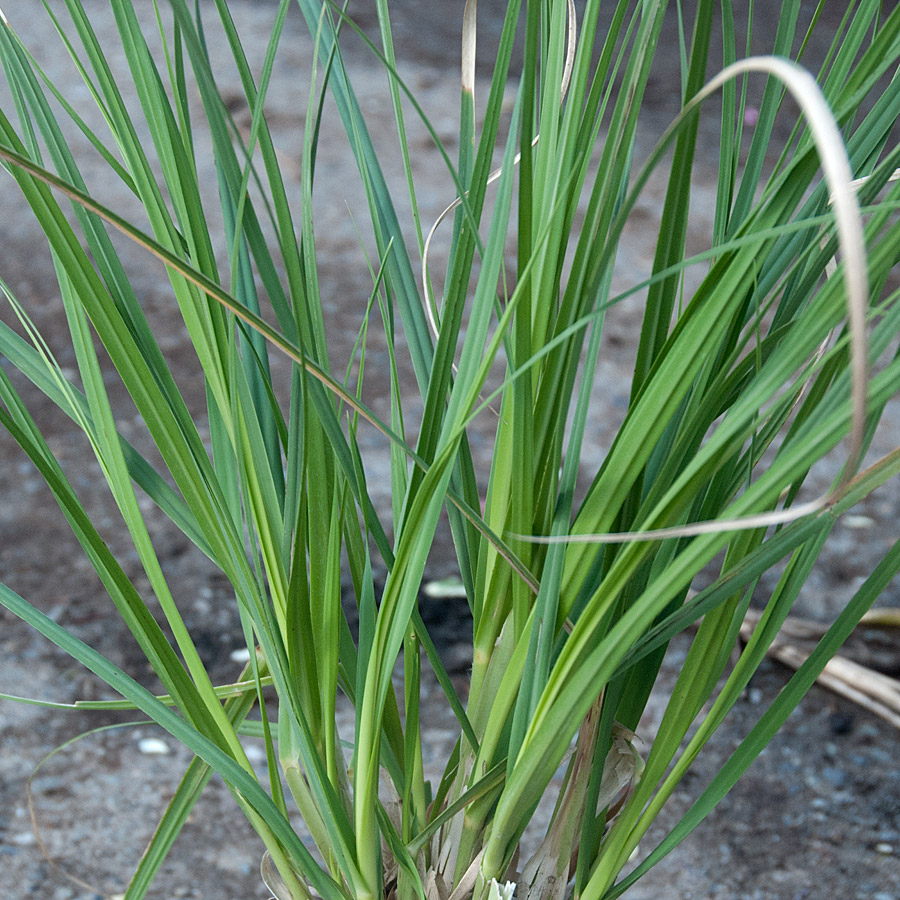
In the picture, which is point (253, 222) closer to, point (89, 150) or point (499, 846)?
point (499, 846)

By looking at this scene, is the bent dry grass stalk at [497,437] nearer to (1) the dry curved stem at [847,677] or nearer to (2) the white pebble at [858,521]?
(1) the dry curved stem at [847,677]

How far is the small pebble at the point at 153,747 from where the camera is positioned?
Result: 0.92 metres

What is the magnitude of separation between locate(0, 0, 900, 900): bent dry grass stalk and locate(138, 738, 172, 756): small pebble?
52cm

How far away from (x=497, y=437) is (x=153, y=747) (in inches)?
26.8

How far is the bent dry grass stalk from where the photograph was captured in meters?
0.31

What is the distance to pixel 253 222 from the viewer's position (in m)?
0.37

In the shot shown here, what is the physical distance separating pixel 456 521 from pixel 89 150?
206cm

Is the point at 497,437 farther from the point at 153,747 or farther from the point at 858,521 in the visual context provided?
the point at 858,521

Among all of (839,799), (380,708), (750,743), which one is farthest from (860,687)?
(380,708)

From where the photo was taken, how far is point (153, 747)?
3.02ft

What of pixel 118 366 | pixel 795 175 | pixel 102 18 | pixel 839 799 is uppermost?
pixel 795 175

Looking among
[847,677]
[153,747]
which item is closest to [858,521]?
[847,677]

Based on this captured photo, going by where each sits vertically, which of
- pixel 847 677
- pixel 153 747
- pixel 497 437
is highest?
pixel 497 437

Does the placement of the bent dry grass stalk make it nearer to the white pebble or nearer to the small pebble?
the small pebble
